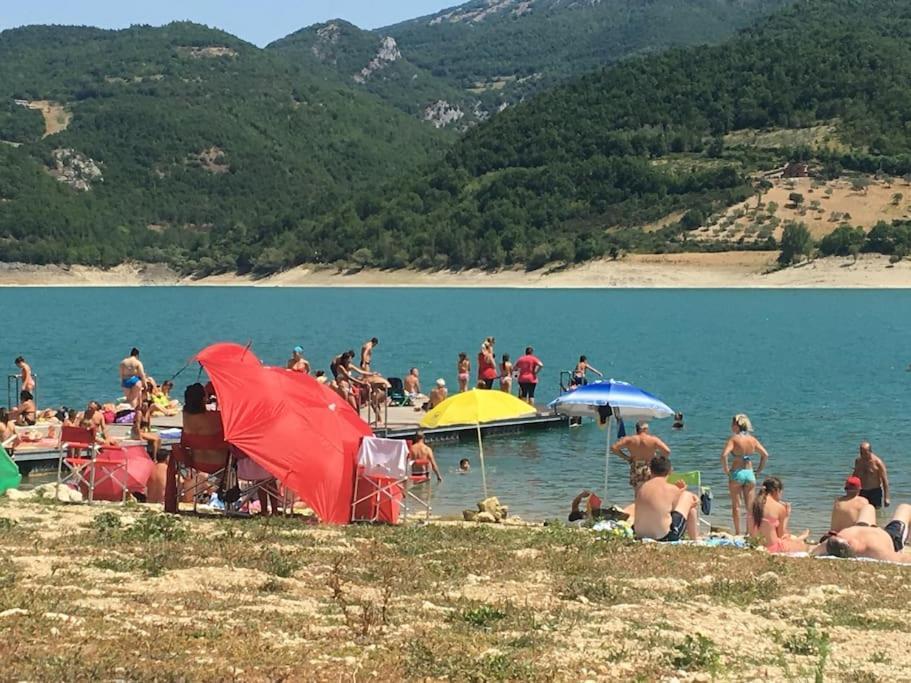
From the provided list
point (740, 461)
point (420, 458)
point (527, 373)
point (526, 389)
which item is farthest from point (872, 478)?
point (526, 389)

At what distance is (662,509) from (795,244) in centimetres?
9908

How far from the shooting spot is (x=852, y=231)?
11019 cm

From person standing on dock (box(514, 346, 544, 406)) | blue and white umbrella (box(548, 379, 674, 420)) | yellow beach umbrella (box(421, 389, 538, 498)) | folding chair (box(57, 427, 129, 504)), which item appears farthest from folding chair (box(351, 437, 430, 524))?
person standing on dock (box(514, 346, 544, 406))

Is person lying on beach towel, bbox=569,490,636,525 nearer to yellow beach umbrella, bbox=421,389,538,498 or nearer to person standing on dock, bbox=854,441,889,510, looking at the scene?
yellow beach umbrella, bbox=421,389,538,498

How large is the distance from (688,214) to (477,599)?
115m

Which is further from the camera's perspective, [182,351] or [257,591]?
[182,351]

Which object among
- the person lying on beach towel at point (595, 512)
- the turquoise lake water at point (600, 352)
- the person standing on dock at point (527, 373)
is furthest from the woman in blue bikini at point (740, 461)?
the person standing on dock at point (527, 373)

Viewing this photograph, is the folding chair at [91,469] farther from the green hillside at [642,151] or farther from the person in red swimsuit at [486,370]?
the green hillside at [642,151]

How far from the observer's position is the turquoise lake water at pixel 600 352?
879 inches

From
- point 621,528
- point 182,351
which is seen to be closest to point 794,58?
point 182,351

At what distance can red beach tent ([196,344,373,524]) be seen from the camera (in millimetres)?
12742

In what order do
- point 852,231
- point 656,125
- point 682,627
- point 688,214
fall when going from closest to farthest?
1. point 682,627
2. point 852,231
3. point 688,214
4. point 656,125

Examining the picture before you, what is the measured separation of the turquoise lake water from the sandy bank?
1721mm

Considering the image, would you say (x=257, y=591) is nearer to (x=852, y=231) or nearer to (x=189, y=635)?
(x=189, y=635)
